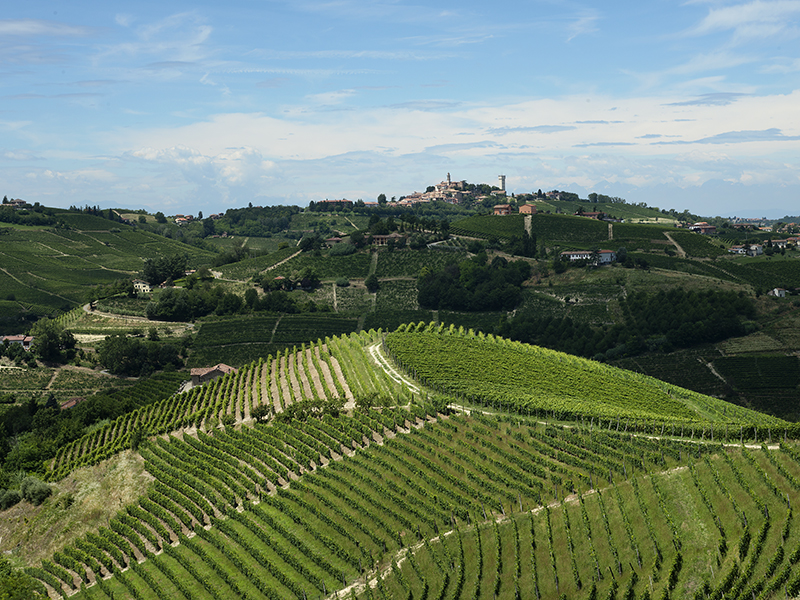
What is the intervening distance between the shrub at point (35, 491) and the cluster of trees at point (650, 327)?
77.1 metres

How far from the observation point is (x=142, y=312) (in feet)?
414

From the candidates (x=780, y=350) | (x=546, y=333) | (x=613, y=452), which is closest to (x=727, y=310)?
(x=780, y=350)

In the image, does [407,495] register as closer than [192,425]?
Yes

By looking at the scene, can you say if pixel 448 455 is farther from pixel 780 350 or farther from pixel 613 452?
pixel 780 350

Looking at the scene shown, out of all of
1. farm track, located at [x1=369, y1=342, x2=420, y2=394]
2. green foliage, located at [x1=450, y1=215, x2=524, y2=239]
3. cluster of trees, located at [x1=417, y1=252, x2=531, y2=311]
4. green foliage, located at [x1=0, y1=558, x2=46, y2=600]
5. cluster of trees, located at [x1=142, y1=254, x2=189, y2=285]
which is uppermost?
green foliage, located at [x1=450, y1=215, x2=524, y2=239]

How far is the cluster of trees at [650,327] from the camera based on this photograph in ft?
341

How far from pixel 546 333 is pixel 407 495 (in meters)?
75.4

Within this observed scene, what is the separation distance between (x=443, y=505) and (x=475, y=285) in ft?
321

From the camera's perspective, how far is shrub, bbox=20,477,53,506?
49.8 m

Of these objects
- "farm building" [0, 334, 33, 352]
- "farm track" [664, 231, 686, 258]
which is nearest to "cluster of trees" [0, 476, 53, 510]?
"farm building" [0, 334, 33, 352]

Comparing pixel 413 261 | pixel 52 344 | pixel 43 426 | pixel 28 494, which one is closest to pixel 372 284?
pixel 413 261

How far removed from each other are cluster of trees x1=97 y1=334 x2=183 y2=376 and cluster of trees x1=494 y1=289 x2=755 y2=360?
55.4 m

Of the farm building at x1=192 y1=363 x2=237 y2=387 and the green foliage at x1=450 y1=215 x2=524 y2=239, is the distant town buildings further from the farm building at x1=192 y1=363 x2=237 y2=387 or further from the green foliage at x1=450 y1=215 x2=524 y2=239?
the farm building at x1=192 y1=363 x2=237 y2=387

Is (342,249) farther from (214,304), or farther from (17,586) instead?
(17,586)
